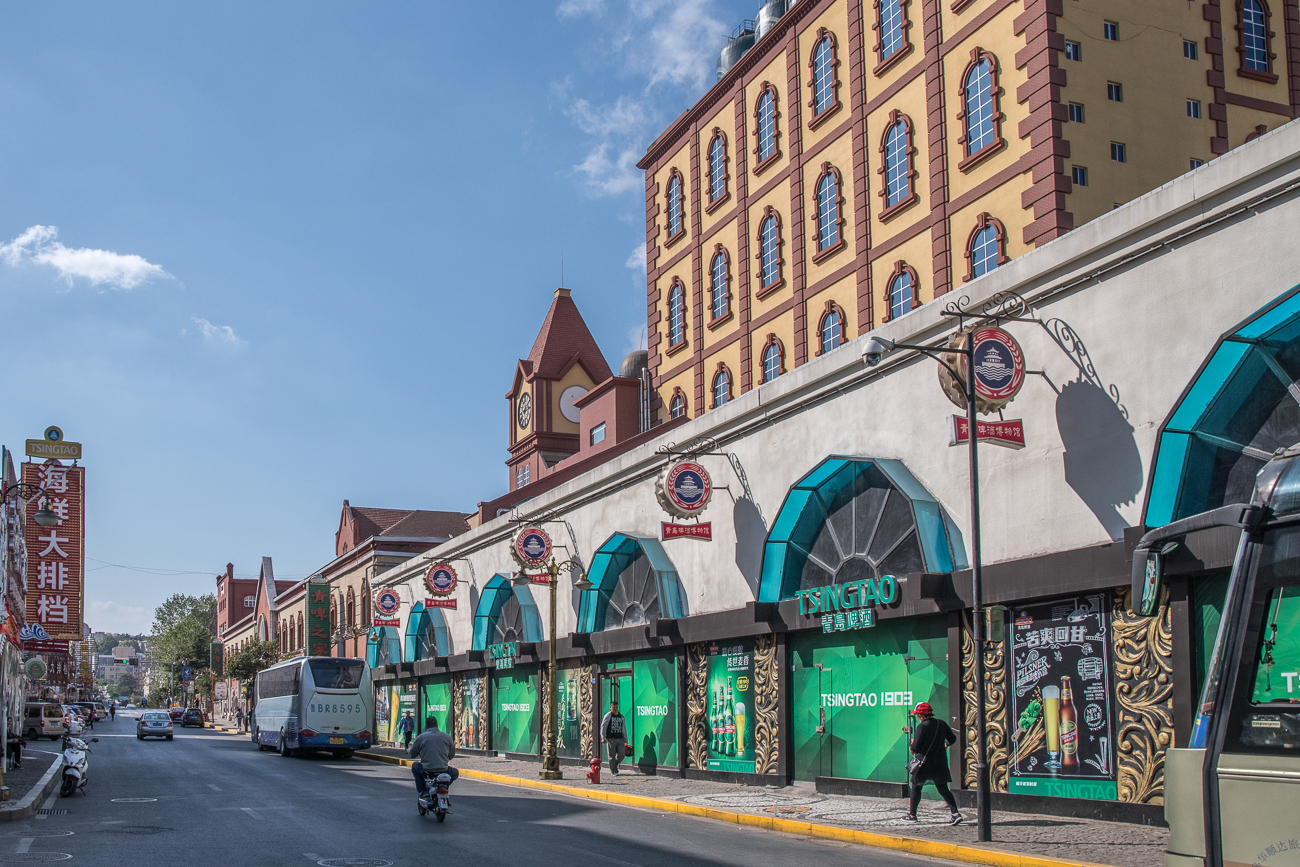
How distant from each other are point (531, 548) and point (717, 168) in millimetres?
18132

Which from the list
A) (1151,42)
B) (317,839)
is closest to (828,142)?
(1151,42)

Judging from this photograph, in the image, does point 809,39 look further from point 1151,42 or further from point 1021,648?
point 1021,648

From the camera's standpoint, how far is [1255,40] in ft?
107

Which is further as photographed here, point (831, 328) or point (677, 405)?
point (677, 405)

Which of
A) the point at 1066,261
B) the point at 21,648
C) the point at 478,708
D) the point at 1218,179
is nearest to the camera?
the point at 1218,179

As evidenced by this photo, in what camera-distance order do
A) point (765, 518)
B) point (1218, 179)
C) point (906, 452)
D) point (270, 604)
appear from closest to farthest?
point (1218, 179) < point (906, 452) < point (765, 518) < point (270, 604)

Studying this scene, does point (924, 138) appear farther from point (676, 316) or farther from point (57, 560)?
point (57, 560)

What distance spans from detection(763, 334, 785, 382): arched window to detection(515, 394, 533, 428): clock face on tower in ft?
78.0

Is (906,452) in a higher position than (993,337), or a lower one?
lower

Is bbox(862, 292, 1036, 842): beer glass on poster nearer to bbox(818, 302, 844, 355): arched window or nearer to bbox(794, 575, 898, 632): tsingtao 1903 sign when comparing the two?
bbox(794, 575, 898, 632): tsingtao 1903 sign

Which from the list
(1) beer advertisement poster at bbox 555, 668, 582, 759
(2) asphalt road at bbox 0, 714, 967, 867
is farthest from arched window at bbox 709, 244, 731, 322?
(2) asphalt road at bbox 0, 714, 967, 867

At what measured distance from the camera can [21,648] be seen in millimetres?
49281

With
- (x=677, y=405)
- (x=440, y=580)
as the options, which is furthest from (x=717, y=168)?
(x=440, y=580)

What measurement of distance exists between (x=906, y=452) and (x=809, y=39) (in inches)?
875
